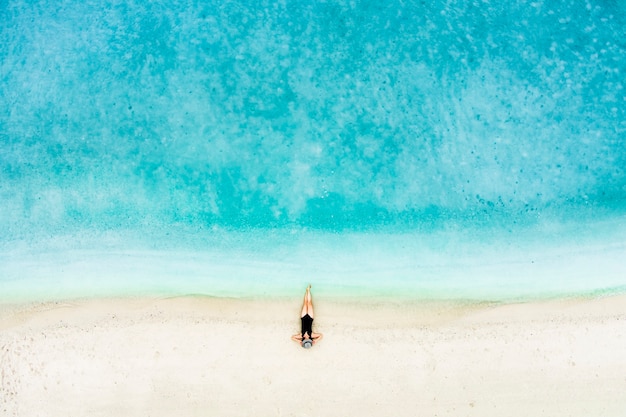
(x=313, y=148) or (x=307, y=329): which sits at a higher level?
(x=313, y=148)

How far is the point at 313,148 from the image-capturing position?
19.6 ft

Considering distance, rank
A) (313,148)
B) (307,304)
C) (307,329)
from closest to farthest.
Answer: (307,329), (307,304), (313,148)

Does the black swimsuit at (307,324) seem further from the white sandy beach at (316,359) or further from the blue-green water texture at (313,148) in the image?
the blue-green water texture at (313,148)

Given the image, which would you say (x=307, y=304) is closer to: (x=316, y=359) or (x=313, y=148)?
(x=316, y=359)

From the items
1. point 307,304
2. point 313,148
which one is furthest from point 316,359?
point 313,148

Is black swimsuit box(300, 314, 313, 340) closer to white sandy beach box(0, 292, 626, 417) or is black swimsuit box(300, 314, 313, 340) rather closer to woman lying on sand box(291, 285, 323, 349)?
woman lying on sand box(291, 285, 323, 349)

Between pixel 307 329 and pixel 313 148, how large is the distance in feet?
8.81

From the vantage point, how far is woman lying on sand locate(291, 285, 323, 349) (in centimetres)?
550

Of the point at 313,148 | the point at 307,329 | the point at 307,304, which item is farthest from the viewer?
the point at 313,148

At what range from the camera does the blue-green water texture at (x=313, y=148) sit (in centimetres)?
579

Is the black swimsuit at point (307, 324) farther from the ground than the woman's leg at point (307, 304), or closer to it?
closer to it

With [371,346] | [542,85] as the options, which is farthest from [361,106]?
[371,346]

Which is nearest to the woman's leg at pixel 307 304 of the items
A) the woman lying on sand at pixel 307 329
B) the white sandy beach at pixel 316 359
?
the woman lying on sand at pixel 307 329

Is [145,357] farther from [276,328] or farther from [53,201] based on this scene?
[53,201]
